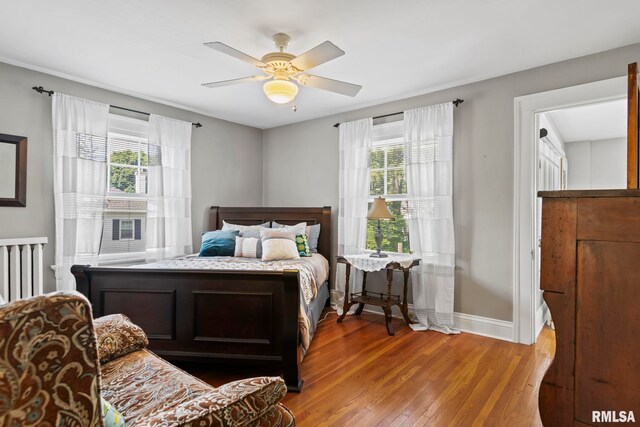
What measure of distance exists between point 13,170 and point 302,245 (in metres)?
2.81

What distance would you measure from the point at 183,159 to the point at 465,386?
12.3 feet

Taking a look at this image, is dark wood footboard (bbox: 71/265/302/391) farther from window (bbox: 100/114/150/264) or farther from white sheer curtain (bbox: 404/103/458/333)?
white sheer curtain (bbox: 404/103/458/333)

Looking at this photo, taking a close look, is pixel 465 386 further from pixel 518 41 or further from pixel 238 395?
pixel 518 41

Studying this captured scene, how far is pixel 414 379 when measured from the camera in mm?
2385

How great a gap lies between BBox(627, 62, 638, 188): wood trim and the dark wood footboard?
176cm

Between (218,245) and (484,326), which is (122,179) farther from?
(484,326)

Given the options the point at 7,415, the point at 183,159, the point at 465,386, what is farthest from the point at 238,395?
the point at 183,159

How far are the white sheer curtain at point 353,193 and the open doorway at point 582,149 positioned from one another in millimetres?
1810

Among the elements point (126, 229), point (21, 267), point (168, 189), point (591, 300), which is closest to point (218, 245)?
point (168, 189)

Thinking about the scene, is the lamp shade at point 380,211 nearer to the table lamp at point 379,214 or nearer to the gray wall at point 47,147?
the table lamp at point 379,214

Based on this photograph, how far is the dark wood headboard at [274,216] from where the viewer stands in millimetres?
4320

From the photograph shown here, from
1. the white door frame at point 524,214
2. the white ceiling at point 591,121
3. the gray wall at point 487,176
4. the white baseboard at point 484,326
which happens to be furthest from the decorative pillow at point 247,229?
the white ceiling at point 591,121

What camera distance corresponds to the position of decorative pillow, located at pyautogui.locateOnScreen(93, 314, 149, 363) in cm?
158

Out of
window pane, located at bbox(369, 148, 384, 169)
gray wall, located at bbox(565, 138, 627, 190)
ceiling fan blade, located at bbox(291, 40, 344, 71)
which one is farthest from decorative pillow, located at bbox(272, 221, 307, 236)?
gray wall, located at bbox(565, 138, 627, 190)
